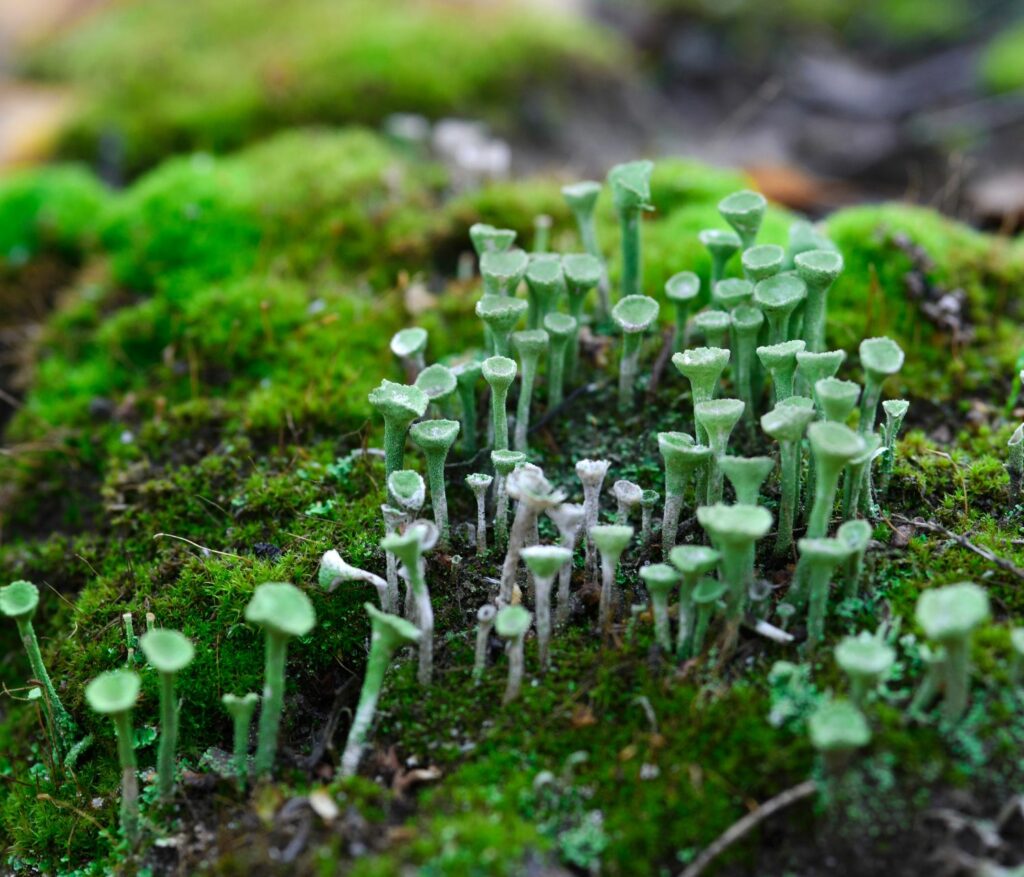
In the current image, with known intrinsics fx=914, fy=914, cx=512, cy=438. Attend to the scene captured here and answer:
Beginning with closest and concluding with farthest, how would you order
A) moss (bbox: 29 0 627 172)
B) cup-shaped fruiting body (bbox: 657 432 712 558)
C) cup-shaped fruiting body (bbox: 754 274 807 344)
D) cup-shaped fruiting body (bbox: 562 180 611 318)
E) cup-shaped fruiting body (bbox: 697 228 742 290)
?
cup-shaped fruiting body (bbox: 657 432 712 558) → cup-shaped fruiting body (bbox: 754 274 807 344) → cup-shaped fruiting body (bbox: 697 228 742 290) → cup-shaped fruiting body (bbox: 562 180 611 318) → moss (bbox: 29 0 627 172)

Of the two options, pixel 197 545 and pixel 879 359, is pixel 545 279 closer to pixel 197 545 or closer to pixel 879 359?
pixel 879 359

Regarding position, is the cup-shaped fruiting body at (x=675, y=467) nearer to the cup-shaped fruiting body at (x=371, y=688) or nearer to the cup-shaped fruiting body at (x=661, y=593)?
the cup-shaped fruiting body at (x=661, y=593)

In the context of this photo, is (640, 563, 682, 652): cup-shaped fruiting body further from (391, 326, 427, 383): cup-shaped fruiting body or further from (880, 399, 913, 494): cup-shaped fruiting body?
(391, 326, 427, 383): cup-shaped fruiting body

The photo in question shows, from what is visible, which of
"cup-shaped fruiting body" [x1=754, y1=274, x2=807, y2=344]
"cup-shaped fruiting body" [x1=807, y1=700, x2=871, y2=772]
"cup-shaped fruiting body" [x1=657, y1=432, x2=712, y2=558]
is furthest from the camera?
"cup-shaped fruiting body" [x1=754, y1=274, x2=807, y2=344]

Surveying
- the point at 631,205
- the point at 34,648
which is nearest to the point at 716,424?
the point at 631,205

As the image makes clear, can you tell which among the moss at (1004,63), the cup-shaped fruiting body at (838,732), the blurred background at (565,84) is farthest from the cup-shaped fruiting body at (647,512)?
the moss at (1004,63)

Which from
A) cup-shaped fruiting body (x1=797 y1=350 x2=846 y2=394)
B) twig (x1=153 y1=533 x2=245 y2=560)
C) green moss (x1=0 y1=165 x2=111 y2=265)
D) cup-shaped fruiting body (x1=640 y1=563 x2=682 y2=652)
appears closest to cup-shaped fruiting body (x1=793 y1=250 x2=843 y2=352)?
cup-shaped fruiting body (x1=797 y1=350 x2=846 y2=394)
